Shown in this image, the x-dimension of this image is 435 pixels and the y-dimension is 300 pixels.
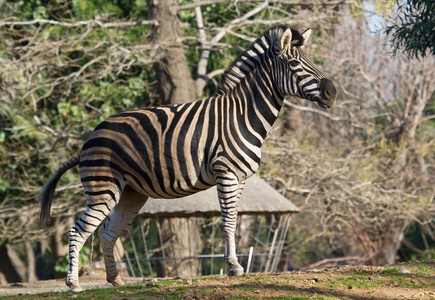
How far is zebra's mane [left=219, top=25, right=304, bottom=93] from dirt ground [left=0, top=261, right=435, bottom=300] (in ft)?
7.08

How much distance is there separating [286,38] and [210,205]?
3.88 meters

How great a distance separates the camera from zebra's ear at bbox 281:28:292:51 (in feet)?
20.1

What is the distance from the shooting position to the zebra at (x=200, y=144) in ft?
19.9

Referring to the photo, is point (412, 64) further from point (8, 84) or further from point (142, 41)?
point (8, 84)

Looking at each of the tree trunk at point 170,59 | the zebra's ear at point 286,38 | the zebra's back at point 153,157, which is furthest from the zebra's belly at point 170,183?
the tree trunk at point 170,59

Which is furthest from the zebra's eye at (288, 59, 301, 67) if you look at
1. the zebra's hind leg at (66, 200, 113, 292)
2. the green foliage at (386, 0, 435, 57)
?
the green foliage at (386, 0, 435, 57)

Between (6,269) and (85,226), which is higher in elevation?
(85,226)

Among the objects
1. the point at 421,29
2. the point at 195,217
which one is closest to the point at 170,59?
the point at 195,217

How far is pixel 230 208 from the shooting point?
239 inches

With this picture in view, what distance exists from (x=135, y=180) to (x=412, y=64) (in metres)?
15.5

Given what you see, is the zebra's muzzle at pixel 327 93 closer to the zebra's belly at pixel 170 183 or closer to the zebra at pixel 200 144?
the zebra at pixel 200 144

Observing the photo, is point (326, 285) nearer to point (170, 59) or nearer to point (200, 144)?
point (200, 144)

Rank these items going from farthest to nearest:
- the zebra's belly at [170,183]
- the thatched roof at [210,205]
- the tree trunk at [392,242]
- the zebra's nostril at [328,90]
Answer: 1. the tree trunk at [392,242]
2. the thatched roof at [210,205]
3. the zebra's belly at [170,183]
4. the zebra's nostril at [328,90]

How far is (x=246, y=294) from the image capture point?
511 centimetres
